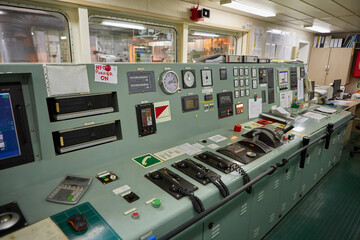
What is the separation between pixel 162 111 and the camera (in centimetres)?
167

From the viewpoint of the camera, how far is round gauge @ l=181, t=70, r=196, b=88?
5.90 ft

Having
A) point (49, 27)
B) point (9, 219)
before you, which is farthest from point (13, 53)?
point (9, 219)

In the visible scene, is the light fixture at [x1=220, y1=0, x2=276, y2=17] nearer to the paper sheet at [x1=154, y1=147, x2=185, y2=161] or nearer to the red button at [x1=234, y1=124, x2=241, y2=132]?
the red button at [x1=234, y1=124, x2=241, y2=132]

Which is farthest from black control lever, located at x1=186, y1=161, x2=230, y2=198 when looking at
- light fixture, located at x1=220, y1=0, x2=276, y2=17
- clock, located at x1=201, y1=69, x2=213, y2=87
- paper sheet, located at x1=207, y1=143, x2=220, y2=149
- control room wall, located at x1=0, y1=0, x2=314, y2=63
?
light fixture, located at x1=220, y1=0, x2=276, y2=17

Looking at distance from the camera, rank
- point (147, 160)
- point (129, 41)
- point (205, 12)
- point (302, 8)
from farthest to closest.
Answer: point (302, 8) < point (205, 12) < point (129, 41) < point (147, 160)

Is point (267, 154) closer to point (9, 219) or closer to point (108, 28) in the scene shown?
point (9, 219)

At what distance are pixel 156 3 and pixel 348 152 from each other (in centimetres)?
427

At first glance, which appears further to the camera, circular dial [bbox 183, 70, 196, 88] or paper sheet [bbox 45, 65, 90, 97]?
circular dial [bbox 183, 70, 196, 88]

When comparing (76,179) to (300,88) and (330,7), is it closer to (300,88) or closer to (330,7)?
(300,88)

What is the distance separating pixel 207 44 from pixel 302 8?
2.02 m

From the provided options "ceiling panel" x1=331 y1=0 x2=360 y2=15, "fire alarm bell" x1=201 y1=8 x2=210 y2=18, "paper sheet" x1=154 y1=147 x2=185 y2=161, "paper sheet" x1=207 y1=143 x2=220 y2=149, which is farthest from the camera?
"fire alarm bell" x1=201 y1=8 x2=210 y2=18

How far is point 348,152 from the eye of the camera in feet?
13.2

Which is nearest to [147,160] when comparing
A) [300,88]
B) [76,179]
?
[76,179]

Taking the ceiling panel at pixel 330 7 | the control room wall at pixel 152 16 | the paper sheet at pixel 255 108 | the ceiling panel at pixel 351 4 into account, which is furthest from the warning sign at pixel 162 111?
the ceiling panel at pixel 351 4
